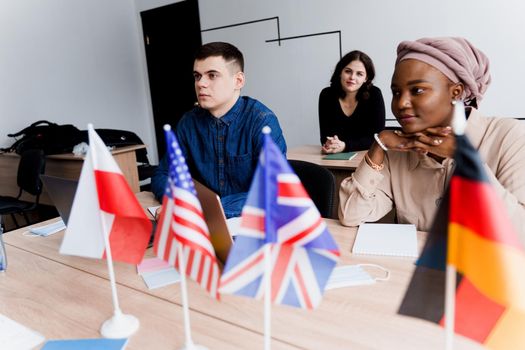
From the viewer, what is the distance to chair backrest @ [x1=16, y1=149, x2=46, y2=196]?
326 cm

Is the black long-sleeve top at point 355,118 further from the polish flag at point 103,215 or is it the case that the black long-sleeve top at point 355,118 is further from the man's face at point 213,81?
the polish flag at point 103,215

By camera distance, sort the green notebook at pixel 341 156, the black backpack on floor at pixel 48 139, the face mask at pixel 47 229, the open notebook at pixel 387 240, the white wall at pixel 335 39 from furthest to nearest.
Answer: the black backpack on floor at pixel 48 139 < the white wall at pixel 335 39 < the green notebook at pixel 341 156 < the face mask at pixel 47 229 < the open notebook at pixel 387 240

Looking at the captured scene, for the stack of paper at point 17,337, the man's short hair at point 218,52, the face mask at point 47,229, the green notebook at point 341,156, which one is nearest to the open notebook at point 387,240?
the stack of paper at point 17,337

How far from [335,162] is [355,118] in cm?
66

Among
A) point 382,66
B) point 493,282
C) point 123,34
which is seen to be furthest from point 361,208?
point 123,34

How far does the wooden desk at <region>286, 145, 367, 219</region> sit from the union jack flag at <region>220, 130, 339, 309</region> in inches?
62.8

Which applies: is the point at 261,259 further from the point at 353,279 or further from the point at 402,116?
the point at 402,116

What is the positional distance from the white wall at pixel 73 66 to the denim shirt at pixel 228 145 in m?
3.32

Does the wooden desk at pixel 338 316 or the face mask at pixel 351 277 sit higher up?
the face mask at pixel 351 277

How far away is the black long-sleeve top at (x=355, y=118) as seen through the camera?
124 inches

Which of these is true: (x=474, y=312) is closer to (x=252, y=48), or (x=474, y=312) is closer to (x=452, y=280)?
(x=452, y=280)

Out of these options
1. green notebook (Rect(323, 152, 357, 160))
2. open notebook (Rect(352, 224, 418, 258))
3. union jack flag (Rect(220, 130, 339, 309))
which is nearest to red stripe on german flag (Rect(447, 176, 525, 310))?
union jack flag (Rect(220, 130, 339, 309))

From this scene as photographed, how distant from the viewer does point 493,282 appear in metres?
0.50

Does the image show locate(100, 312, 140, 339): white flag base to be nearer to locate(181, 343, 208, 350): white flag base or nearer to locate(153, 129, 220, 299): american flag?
locate(181, 343, 208, 350): white flag base
